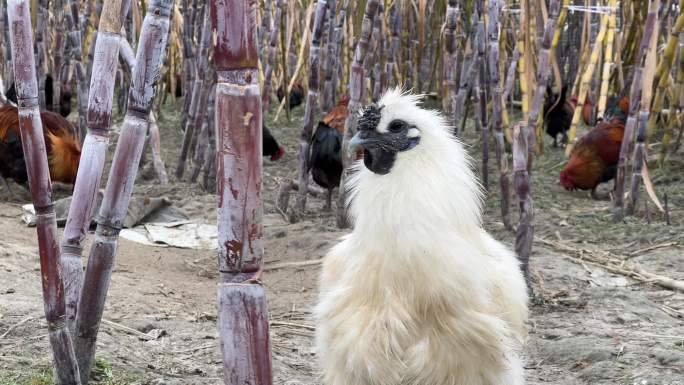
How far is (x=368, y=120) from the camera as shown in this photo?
93.0 inches

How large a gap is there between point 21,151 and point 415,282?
14.6ft

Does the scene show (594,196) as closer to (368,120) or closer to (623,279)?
(623,279)

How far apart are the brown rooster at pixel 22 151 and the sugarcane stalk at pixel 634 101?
12.8 feet

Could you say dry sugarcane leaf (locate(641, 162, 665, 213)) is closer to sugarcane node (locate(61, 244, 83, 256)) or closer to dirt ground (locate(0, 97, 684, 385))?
dirt ground (locate(0, 97, 684, 385))

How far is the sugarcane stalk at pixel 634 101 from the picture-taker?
15.9 feet

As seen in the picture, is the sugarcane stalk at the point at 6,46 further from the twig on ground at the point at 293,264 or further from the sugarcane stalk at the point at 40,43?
the twig on ground at the point at 293,264

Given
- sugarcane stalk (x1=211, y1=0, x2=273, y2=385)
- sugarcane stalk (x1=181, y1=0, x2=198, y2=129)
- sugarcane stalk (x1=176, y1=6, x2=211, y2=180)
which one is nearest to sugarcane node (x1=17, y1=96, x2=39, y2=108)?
sugarcane stalk (x1=211, y1=0, x2=273, y2=385)

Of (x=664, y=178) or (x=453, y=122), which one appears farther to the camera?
(x=664, y=178)

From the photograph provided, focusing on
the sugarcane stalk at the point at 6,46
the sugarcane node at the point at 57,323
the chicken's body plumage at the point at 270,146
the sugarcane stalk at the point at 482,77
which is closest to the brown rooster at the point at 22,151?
the sugarcane stalk at the point at 6,46

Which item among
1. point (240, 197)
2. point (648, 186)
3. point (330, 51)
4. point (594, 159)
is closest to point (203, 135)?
point (330, 51)

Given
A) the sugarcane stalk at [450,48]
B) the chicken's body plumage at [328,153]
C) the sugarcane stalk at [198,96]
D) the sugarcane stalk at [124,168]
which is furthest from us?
the chicken's body plumage at [328,153]

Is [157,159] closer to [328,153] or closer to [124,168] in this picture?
[328,153]

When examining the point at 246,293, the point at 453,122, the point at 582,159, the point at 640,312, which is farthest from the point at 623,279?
the point at 246,293

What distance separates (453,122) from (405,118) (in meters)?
2.36
